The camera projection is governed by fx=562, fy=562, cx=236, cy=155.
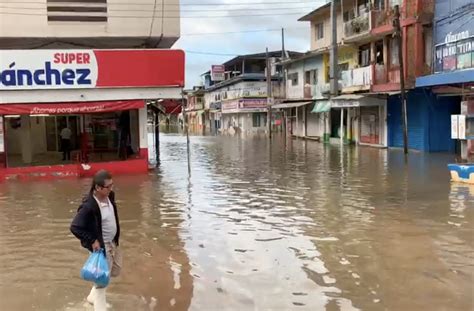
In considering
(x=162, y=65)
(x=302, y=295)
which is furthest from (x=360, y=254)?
(x=162, y=65)

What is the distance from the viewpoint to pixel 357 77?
33469mm

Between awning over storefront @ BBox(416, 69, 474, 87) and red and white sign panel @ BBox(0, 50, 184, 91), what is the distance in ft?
34.6

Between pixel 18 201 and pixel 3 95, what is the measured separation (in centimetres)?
654

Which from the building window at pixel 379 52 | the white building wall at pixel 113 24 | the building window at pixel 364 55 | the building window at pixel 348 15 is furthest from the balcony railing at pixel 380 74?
the white building wall at pixel 113 24

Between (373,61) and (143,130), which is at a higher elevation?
(373,61)

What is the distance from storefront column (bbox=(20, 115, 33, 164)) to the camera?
2370 centimetres

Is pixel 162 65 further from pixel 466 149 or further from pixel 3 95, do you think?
pixel 466 149

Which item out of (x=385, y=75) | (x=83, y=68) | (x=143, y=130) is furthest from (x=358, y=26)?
(x=83, y=68)

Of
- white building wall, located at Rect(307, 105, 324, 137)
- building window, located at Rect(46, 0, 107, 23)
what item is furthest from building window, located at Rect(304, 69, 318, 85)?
building window, located at Rect(46, 0, 107, 23)

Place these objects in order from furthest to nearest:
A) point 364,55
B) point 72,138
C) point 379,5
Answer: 1. point 364,55
2. point 379,5
3. point 72,138

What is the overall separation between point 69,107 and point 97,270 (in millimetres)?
15344

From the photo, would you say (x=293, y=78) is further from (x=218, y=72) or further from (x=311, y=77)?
(x=218, y=72)

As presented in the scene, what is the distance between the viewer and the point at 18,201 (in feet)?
47.5

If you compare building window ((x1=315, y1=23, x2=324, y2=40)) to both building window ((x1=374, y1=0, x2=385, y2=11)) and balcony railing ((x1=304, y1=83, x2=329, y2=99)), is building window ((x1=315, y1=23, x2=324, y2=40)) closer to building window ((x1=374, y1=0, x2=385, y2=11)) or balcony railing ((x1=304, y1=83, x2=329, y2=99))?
balcony railing ((x1=304, y1=83, x2=329, y2=99))
